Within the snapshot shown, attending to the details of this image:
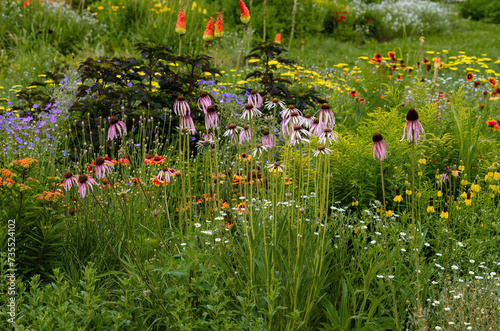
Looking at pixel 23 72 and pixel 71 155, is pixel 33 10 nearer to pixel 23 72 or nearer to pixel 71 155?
pixel 23 72

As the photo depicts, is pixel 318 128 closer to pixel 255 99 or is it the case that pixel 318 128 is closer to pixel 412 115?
pixel 255 99

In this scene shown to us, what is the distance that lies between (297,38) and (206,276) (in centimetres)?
1086

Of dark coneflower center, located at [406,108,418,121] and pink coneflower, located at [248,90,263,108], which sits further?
pink coneflower, located at [248,90,263,108]

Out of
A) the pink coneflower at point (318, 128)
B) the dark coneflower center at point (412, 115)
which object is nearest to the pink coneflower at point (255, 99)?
the pink coneflower at point (318, 128)

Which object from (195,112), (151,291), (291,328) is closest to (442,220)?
(291,328)

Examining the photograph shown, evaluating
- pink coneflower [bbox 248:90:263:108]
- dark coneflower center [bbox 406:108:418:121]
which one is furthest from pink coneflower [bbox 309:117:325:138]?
dark coneflower center [bbox 406:108:418:121]

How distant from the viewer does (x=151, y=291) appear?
2057mm

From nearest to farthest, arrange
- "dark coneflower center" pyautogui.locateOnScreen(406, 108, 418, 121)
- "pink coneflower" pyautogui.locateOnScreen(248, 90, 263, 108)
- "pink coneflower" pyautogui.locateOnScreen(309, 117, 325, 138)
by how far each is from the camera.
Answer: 1. "dark coneflower center" pyautogui.locateOnScreen(406, 108, 418, 121)
2. "pink coneflower" pyautogui.locateOnScreen(309, 117, 325, 138)
3. "pink coneflower" pyautogui.locateOnScreen(248, 90, 263, 108)

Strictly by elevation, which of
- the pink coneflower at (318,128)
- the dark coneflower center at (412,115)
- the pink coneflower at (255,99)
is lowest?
the pink coneflower at (318,128)

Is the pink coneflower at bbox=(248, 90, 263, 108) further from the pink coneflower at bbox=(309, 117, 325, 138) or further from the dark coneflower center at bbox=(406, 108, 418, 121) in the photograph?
the dark coneflower center at bbox=(406, 108, 418, 121)

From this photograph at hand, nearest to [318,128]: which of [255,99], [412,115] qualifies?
[255,99]

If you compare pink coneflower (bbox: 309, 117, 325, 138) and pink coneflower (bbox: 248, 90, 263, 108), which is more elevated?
pink coneflower (bbox: 248, 90, 263, 108)

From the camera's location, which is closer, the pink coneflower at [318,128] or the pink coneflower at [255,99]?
the pink coneflower at [318,128]

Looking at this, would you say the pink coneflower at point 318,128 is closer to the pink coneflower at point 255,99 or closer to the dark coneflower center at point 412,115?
the pink coneflower at point 255,99
